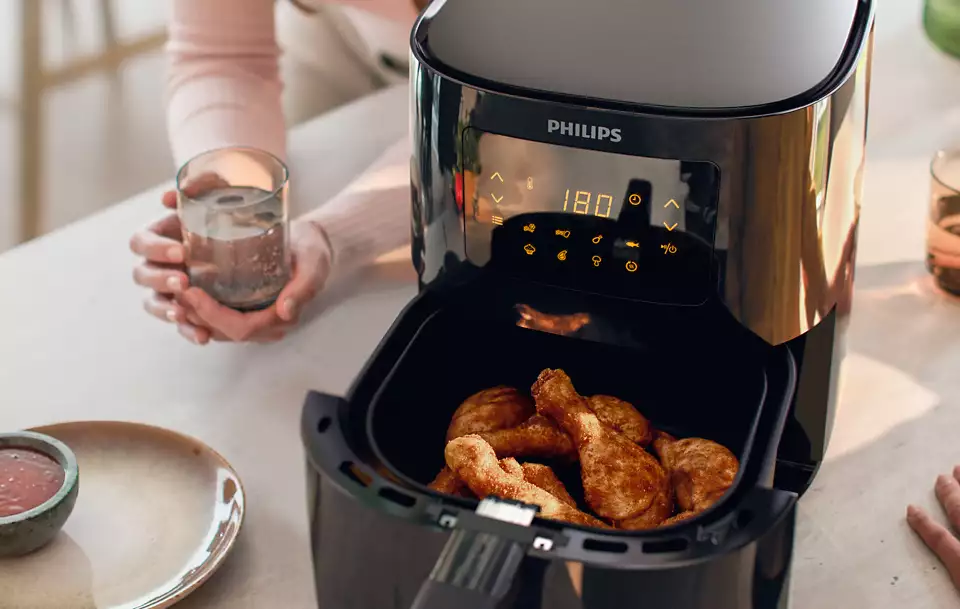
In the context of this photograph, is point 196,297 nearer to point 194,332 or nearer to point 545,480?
point 194,332

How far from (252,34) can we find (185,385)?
441 mm

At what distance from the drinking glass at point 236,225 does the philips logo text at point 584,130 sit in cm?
34

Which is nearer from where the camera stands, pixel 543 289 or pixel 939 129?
pixel 543 289

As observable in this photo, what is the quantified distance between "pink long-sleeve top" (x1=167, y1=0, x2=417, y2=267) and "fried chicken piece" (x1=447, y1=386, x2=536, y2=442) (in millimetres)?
404

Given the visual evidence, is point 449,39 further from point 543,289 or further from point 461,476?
point 461,476

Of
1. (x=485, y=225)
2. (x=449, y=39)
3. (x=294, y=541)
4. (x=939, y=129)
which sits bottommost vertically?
(x=294, y=541)

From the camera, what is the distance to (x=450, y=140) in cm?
75

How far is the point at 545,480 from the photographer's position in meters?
0.71

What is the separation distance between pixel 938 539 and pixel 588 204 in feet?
1.12

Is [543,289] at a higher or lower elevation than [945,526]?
higher

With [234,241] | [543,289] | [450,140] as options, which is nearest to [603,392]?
[543,289]

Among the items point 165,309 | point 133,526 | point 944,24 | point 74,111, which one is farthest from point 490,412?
point 74,111

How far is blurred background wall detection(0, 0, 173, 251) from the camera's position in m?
2.53

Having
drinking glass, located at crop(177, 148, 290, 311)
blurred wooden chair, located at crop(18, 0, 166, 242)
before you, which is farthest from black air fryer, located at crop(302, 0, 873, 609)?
blurred wooden chair, located at crop(18, 0, 166, 242)
